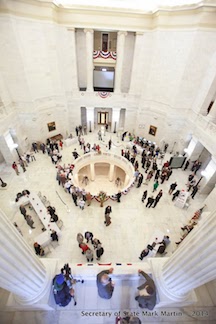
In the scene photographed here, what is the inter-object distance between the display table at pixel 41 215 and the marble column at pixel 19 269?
11.0 feet

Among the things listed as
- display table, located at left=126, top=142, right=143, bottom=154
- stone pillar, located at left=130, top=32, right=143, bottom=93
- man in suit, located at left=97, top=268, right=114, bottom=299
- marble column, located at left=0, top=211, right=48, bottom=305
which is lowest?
display table, located at left=126, top=142, right=143, bottom=154

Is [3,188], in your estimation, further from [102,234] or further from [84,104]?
[84,104]

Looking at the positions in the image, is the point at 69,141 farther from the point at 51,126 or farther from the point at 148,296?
the point at 148,296

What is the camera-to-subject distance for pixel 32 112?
14695 mm

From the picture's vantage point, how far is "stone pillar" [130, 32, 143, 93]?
1465 centimetres

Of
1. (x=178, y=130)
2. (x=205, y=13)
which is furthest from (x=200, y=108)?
(x=205, y=13)

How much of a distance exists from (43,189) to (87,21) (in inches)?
557

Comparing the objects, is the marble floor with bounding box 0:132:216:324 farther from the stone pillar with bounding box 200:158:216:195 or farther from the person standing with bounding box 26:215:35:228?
the stone pillar with bounding box 200:158:216:195

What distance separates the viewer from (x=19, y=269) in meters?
4.40

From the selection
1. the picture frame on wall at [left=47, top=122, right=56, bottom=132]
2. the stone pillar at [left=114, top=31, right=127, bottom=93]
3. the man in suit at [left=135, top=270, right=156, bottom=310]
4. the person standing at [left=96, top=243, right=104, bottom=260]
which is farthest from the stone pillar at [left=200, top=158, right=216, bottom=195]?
the picture frame on wall at [left=47, top=122, right=56, bottom=132]

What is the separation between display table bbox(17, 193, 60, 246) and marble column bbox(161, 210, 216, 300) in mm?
6077

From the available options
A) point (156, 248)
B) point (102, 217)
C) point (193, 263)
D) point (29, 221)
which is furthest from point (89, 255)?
point (193, 263)

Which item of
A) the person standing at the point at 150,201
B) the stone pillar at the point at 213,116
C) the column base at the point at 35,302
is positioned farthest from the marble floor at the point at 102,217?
the stone pillar at the point at 213,116

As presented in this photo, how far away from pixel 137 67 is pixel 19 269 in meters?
17.2
